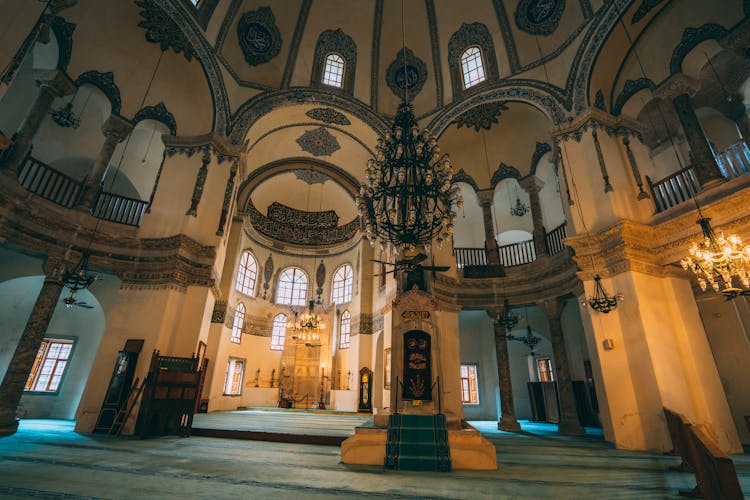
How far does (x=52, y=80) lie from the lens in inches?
277

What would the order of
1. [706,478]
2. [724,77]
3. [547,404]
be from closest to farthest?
[706,478]
[724,77]
[547,404]

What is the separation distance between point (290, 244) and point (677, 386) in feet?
45.9

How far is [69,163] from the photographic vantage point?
9.06m

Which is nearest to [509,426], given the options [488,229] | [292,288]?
[488,229]

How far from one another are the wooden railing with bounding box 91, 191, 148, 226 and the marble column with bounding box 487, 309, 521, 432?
364 inches

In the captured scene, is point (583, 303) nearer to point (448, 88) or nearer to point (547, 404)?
point (547, 404)

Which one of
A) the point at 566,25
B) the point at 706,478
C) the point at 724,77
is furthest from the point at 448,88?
the point at 706,478

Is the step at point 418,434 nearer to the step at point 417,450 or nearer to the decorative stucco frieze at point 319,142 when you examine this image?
the step at point 417,450

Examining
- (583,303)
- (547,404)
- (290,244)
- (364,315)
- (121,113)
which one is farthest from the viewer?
(290,244)

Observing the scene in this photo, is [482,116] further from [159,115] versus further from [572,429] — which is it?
[159,115]

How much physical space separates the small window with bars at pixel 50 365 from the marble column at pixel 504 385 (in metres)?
11.2

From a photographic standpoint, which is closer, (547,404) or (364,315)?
(547,404)

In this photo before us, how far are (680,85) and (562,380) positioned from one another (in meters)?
6.93

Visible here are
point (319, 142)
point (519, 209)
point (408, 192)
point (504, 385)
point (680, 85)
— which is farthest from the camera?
point (519, 209)
